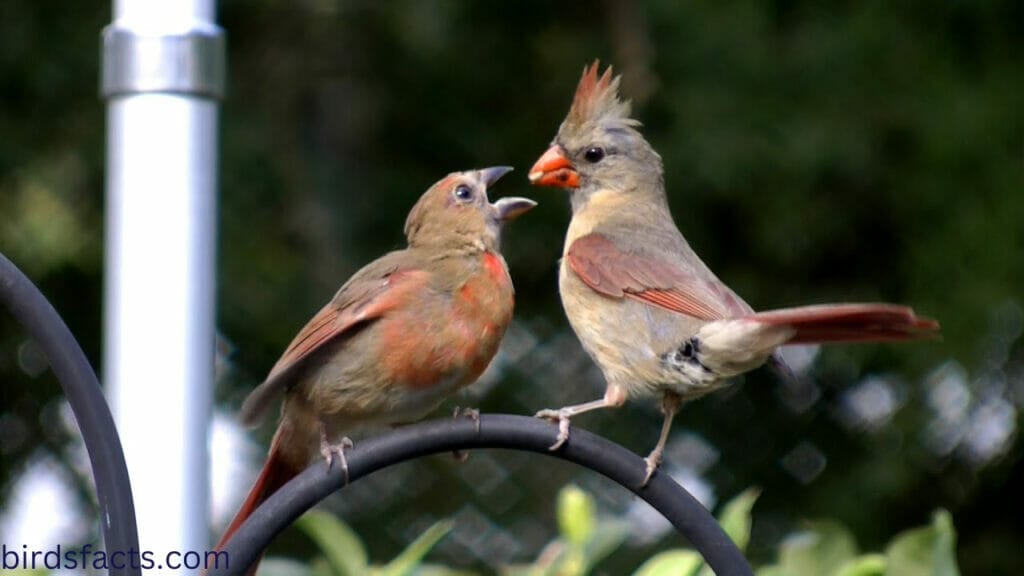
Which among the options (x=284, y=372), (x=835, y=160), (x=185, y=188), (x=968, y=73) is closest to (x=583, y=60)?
(x=835, y=160)

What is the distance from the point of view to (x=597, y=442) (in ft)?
6.97

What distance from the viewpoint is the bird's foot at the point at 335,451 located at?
2.08 m

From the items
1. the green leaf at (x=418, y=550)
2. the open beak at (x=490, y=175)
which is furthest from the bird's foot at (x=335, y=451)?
the open beak at (x=490, y=175)

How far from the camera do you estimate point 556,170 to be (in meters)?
3.16

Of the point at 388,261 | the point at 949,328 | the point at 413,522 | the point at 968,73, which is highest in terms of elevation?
the point at 968,73

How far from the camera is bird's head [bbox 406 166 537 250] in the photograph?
2.72 m

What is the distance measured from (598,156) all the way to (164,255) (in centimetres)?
90

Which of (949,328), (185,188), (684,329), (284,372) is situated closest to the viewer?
(284,372)

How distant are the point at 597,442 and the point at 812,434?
3.46 meters

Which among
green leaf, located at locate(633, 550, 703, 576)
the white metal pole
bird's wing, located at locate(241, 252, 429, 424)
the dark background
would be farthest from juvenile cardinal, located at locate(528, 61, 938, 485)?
the dark background

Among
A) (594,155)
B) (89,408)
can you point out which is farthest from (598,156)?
(89,408)

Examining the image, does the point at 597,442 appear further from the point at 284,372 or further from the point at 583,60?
the point at 583,60

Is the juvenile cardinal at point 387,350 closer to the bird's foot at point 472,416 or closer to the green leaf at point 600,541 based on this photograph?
the bird's foot at point 472,416

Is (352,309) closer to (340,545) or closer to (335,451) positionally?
(335,451)
